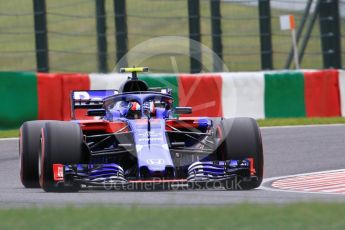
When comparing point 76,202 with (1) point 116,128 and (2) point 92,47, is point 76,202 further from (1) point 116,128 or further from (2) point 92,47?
(2) point 92,47

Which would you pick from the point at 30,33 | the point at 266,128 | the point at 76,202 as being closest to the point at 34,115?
the point at 30,33

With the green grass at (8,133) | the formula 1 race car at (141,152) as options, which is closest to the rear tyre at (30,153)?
the formula 1 race car at (141,152)

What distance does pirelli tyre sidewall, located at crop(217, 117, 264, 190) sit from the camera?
10578mm

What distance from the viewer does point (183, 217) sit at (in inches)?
276

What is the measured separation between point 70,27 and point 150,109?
8.67 metres

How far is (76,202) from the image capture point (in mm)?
8719

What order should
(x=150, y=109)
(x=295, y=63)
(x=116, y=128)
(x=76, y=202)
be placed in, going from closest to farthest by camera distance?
(x=76, y=202) < (x=116, y=128) < (x=150, y=109) < (x=295, y=63)

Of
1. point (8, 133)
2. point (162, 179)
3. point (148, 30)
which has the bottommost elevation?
point (162, 179)

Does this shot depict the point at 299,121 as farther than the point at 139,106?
Yes

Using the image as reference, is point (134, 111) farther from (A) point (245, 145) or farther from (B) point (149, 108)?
(A) point (245, 145)

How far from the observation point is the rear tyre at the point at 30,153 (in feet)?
35.7

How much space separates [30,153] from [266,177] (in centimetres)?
277

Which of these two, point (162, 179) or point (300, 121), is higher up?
point (300, 121)

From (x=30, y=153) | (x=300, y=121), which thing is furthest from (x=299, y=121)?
(x=30, y=153)
